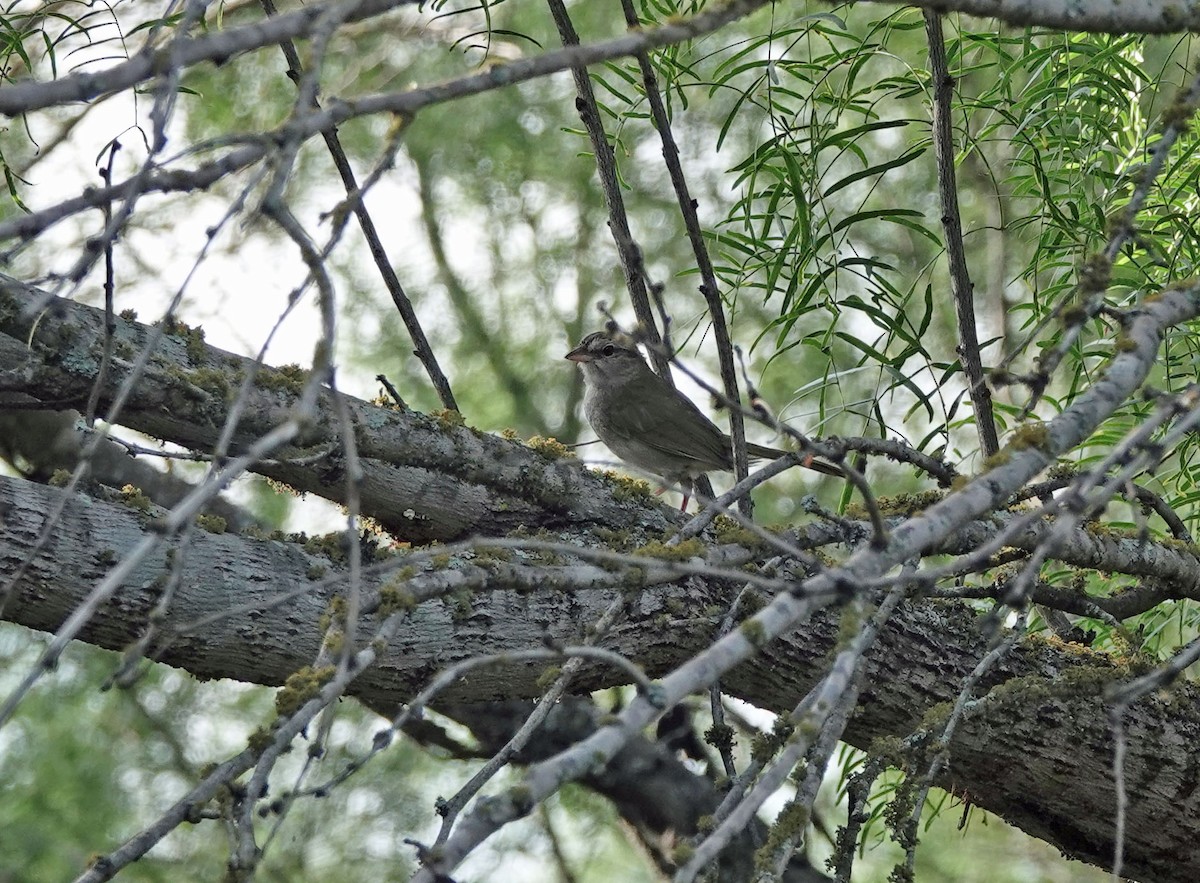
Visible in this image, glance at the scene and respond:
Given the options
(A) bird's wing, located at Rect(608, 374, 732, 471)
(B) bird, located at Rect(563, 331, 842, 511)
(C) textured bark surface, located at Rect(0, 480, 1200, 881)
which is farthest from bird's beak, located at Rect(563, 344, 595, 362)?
(C) textured bark surface, located at Rect(0, 480, 1200, 881)

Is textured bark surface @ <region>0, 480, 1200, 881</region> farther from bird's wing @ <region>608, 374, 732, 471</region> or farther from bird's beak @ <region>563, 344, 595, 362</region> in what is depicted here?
bird's beak @ <region>563, 344, 595, 362</region>

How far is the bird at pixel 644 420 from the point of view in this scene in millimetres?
6375

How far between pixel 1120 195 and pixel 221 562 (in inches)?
117

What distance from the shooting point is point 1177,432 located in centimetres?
171

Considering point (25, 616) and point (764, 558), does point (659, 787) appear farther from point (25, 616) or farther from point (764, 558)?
point (25, 616)

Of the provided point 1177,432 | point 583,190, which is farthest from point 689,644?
point 583,190

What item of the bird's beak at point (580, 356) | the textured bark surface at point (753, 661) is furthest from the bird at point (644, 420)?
the textured bark surface at point (753, 661)

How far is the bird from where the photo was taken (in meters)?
6.38

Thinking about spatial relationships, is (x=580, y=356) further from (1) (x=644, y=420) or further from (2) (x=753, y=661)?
(2) (x=753, y=661)

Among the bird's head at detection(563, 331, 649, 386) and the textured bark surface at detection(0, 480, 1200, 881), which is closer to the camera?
the textured bark surface at detection(0, 480, 1200, 881)

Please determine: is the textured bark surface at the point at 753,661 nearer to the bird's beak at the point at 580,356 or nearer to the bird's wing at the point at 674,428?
the bird's wing at the point at 674,428

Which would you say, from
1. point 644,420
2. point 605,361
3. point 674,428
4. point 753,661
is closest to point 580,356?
point 605,361

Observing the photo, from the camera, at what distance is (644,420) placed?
21.3 ft

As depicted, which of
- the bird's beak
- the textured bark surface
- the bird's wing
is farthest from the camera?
the bird's beak
